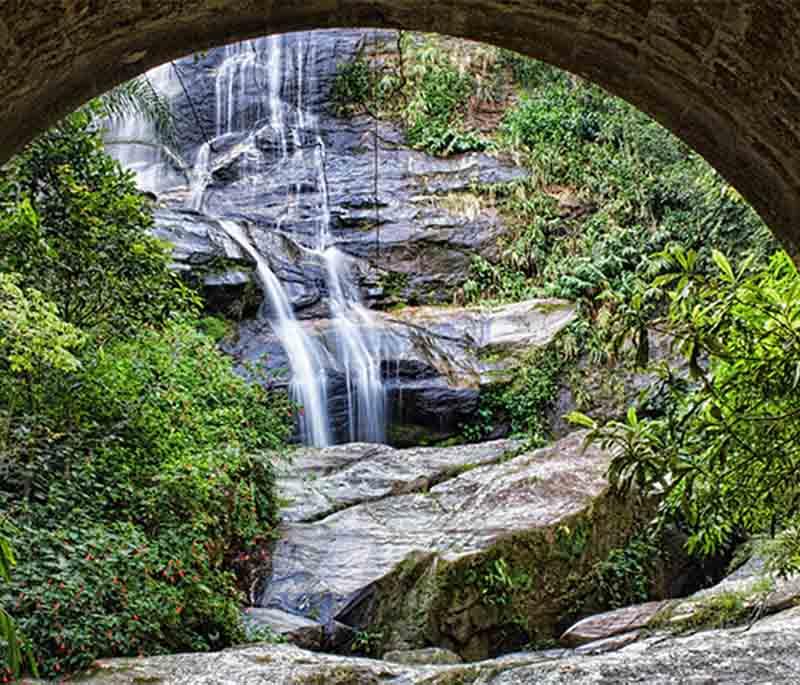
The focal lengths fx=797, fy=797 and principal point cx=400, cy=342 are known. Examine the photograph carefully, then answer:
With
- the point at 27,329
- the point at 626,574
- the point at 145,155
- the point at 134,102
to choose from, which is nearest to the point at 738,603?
the point at 626,574

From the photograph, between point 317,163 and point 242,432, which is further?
point 317,163

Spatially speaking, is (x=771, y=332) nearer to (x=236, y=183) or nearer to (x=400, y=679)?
(x=400, y=679)

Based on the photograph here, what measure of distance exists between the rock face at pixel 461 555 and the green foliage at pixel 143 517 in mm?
736

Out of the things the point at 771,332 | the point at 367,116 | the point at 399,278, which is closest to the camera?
the point at 771,332

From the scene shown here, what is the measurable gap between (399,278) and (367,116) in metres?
5.93

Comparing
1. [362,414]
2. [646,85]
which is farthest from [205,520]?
[362,414]

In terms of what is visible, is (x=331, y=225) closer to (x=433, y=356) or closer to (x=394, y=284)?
(x=394, y=284)

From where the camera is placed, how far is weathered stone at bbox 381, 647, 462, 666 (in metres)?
6.29

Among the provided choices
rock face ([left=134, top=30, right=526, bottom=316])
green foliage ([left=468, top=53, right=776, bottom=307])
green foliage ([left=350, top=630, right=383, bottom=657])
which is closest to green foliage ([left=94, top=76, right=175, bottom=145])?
green foliage ([left=350, top=630, right=383, bottom=657])

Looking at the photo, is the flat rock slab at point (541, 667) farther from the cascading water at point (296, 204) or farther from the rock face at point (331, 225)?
the cascading water at point (296, 204)

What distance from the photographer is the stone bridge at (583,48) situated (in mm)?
1851

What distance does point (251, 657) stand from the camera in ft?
16.6

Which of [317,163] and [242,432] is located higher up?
[317,163]

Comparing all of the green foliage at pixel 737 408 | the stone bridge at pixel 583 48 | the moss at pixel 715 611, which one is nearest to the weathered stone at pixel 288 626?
the moss at pixel 715 611
